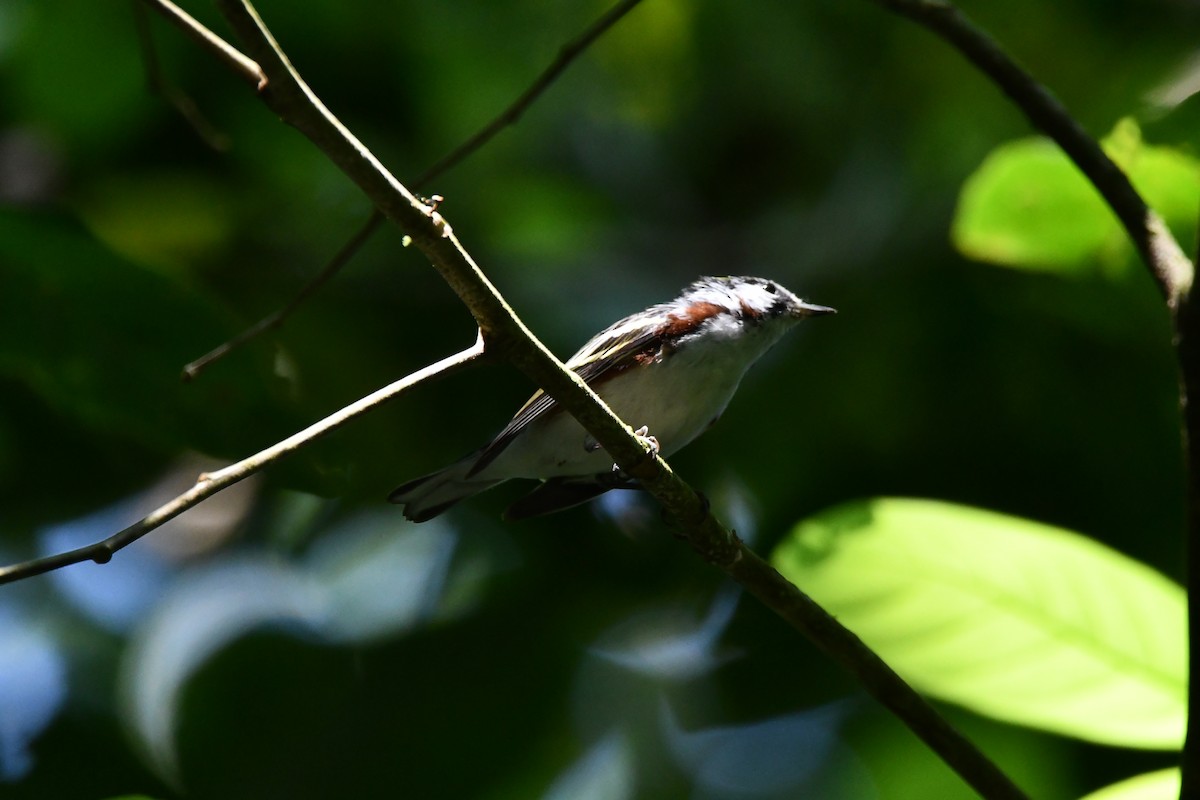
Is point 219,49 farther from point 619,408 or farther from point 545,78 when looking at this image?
point 619,408

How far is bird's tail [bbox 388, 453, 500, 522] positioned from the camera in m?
3.59

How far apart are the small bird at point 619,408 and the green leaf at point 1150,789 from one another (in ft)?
5.65

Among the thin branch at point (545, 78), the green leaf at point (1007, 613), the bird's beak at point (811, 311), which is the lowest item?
the green leaf at point (1007, 613)

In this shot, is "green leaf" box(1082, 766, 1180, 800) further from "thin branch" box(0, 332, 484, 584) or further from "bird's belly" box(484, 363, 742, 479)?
"bird's belly" box(484, 363, 742, 479)

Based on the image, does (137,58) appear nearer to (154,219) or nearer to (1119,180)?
(154,219)

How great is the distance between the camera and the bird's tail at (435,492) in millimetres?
3588

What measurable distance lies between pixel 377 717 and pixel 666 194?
3.32 meters

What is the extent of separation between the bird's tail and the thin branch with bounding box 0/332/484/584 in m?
1.66

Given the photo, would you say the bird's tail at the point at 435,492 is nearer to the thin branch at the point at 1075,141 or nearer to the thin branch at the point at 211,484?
the thin branch at the point at 211,484

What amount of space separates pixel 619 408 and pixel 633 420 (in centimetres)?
6

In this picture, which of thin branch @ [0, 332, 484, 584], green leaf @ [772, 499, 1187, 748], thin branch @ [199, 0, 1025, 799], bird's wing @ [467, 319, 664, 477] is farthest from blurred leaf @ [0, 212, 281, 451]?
green leaf @ [772, 499, 1187, 748]

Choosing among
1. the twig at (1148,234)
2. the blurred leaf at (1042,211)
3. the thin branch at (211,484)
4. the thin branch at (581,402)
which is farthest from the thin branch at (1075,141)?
the thin branch at (211,484)

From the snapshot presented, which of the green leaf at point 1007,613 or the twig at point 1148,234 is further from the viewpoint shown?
the green leaf at point 1007,613

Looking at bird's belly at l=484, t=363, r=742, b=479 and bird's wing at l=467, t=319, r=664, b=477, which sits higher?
bird's wing at l=467, t=319, r=664, b=477
